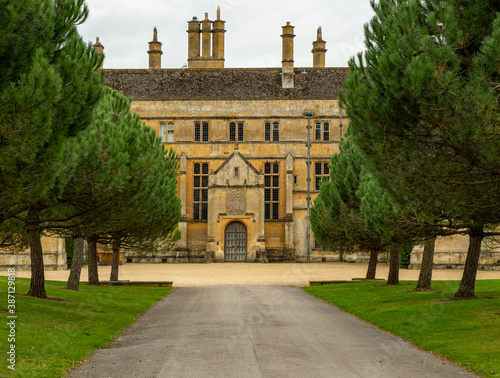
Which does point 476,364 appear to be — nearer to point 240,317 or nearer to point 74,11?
point 240,317

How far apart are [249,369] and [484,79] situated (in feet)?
21.5

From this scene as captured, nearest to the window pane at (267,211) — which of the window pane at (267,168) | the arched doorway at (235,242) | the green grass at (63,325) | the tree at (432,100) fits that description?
the arched doorway at (235,242)

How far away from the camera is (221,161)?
58938 millimetres

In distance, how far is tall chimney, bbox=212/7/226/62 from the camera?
67312mm

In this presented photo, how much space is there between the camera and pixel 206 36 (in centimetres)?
6775

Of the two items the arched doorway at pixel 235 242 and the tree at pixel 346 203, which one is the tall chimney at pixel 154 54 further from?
the tree at pixel 346 203

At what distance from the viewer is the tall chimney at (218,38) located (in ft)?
221

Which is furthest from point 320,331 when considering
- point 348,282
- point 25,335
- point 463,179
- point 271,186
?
point 271,186

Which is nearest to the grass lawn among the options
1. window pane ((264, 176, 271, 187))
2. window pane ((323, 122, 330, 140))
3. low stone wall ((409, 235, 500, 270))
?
low stone wall ((409, 235, 500, 270))

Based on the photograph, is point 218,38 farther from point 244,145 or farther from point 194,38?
point 244,145

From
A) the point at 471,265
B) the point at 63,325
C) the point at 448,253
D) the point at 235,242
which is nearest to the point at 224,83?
the point at 235,242

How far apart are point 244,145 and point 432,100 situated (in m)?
46.1

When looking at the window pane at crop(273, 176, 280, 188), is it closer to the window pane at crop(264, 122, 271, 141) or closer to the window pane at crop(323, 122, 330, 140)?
the window pane at crop(264, 122, 271, 141)

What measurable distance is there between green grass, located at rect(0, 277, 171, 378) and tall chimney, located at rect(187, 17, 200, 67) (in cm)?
4440
